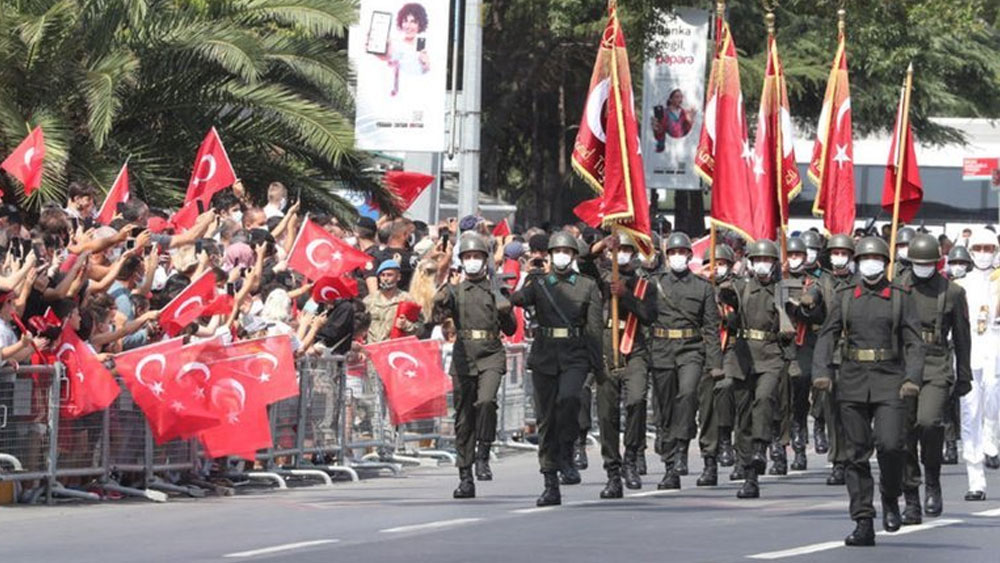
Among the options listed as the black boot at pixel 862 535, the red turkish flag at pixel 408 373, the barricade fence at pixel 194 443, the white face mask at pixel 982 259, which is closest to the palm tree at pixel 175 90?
the red turkish flag at pixel 408 373

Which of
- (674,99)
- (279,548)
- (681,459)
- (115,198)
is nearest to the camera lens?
(279,548)

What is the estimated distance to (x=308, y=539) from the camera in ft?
45.6

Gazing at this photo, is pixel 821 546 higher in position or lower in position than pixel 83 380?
lower

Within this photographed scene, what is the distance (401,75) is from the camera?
74.7 feet

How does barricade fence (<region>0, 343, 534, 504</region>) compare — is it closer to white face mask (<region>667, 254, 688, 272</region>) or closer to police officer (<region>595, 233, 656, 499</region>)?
police officer (<region>595, 233, 656, 499</region>)

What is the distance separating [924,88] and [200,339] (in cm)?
2604

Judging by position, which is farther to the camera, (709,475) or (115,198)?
(115,198)

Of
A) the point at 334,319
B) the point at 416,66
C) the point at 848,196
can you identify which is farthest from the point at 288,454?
the point at 848,196

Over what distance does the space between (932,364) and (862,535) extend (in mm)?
2228

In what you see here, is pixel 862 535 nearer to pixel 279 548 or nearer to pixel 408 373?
pixel 279 548

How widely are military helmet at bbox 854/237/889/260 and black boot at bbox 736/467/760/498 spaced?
130 inches

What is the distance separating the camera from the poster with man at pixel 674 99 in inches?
1200

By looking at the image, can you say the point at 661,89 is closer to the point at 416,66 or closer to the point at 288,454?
the point at 416,66

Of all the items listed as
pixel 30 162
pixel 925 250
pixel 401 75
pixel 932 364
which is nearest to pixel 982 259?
pixel 932 364
